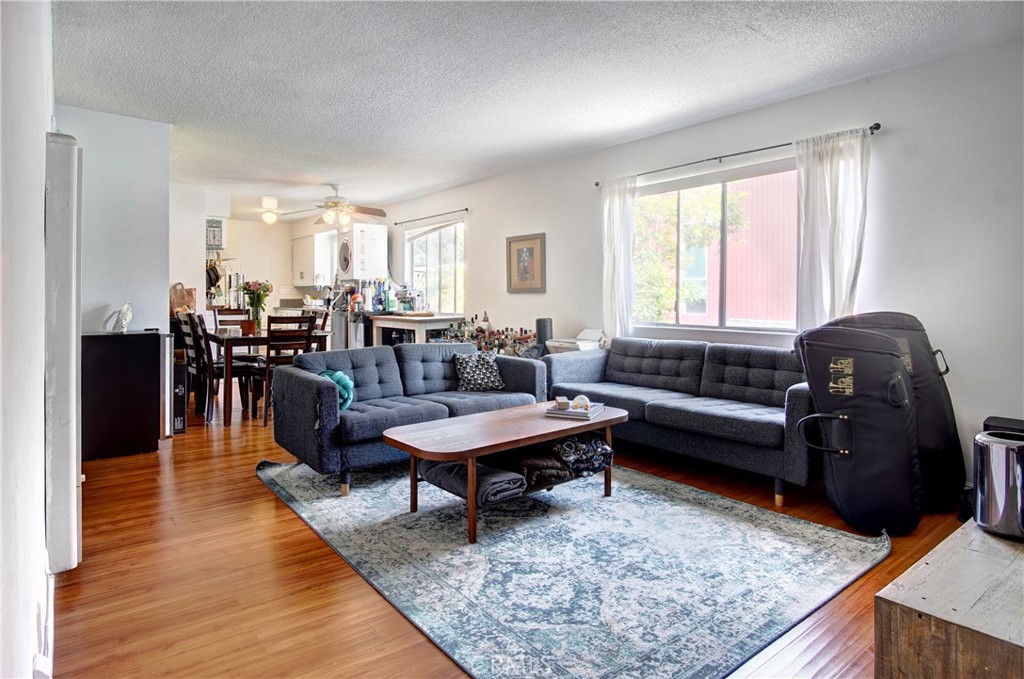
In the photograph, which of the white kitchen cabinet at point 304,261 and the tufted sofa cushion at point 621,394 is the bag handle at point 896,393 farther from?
the white kitchen cabinet at point 304,261

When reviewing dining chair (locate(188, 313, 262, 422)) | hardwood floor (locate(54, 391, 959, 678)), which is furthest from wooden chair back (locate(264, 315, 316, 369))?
hardwood floor (locate(54, 391, 959, 678))

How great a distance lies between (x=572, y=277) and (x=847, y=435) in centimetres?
336

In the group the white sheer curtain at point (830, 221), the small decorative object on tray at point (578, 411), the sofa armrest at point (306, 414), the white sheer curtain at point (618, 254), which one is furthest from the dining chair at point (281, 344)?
the white sheer curtain at point (830, 221)

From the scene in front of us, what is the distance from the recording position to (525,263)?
650cm

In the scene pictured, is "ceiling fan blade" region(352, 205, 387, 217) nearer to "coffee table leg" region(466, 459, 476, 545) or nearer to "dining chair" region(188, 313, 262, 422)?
"dining chair" region(188, 313, 262, 422)

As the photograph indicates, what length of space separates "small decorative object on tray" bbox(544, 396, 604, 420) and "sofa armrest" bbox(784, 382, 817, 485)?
1043 mm

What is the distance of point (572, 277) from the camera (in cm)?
594

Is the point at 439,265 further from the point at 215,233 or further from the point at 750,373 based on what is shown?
the point at 750,373

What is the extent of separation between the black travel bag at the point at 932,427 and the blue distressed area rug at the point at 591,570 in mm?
696

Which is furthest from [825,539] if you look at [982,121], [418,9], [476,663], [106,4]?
[106,4]

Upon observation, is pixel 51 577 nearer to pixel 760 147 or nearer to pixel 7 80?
pixel 7 80

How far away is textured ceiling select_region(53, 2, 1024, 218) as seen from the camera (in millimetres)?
2992

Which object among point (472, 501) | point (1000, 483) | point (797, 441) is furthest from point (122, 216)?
point (1000, 483)

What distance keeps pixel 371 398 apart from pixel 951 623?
11.5ft
